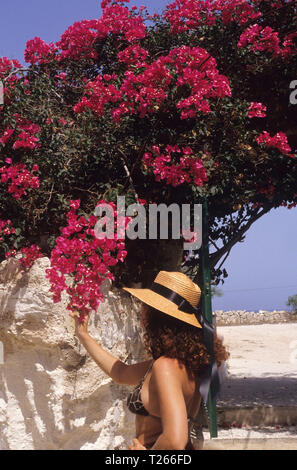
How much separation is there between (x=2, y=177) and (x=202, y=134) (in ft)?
5.61

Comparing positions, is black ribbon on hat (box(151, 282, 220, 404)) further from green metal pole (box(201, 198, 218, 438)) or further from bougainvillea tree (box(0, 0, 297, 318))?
green metal pole (box(201, 198, 218, 438))

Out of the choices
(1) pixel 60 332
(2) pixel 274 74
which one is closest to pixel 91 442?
(1) pixel 60 332

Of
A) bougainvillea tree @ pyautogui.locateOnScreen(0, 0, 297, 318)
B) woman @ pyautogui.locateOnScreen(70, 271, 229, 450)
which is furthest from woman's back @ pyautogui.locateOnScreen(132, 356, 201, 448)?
bougainvillea tree @ pyautogui.locateOnScreen(0, 0, 297, 318)

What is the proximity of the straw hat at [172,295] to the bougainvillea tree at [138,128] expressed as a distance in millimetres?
948

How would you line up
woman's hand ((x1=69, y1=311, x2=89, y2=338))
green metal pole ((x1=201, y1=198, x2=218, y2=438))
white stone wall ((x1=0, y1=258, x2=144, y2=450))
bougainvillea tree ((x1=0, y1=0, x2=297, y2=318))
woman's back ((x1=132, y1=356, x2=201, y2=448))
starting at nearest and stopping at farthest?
woman's back ((x1=132, y1=356, x2=201, y2=448)) < woman's hand ((x1=69, y1=311, x2=89, y2=338)) < white stone wall ((x1=0, y1=258, x2=144, y2=450)) < bougainvillea tree ((x1=0, y1=0, x2=297, y2=318)) < green metal pole ((x1=201, y1=198, x2=218, y2=438))

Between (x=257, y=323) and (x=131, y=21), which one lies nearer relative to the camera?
(x=131, y=21)

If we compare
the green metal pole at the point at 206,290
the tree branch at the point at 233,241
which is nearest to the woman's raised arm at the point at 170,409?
the green metal pole at the point at 206,290

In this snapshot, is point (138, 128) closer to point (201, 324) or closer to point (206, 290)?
point (206, 290)

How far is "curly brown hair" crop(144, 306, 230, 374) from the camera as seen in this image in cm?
227

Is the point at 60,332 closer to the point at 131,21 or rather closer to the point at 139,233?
the point at 139,233

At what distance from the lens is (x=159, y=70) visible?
4.68 meters

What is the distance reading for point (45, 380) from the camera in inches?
146

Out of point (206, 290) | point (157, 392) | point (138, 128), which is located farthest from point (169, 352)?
point (206, 290)

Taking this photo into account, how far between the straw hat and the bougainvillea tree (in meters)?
0.95
